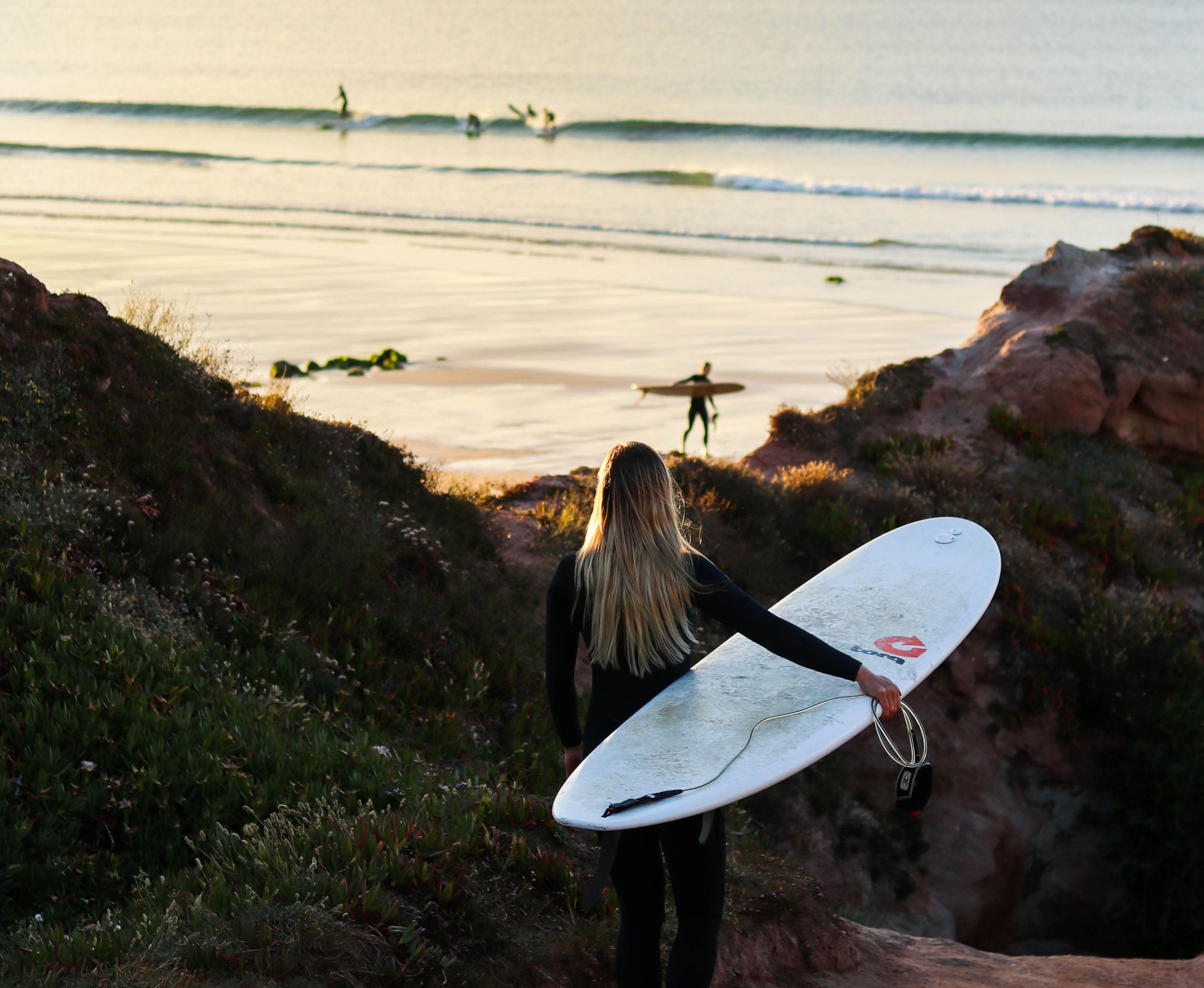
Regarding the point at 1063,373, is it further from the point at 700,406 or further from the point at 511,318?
the point at 511,318

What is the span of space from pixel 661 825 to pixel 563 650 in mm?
722

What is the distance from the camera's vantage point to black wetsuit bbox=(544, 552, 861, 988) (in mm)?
3693

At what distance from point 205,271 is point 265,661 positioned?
19.6m

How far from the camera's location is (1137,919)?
9188mm

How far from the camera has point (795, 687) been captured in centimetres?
441

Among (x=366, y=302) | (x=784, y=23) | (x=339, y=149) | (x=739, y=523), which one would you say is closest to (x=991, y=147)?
(x=339, y=149)

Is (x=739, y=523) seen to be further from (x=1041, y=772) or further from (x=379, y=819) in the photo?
(x=379, y=819)

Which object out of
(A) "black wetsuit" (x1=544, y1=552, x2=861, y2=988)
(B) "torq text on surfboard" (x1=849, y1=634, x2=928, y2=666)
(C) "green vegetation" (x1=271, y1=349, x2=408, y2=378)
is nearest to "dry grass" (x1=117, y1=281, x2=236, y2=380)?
(C) "green vegetation" (x1=271, y1=349, x2=408, y2=378)

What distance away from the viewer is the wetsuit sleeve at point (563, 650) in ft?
12.8

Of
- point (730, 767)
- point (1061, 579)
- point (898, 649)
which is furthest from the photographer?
point (1061, 579)

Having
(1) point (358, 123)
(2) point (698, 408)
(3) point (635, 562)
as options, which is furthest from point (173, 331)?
(1) point (358, 123)

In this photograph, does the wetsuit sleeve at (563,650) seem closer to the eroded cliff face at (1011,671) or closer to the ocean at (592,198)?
the eroded cliff face at (1011,671)

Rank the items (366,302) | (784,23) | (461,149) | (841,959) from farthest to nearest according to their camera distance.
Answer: (784,23) < (461,149) < (366,302) < (841,959)

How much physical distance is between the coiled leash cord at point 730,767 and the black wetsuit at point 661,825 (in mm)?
100
